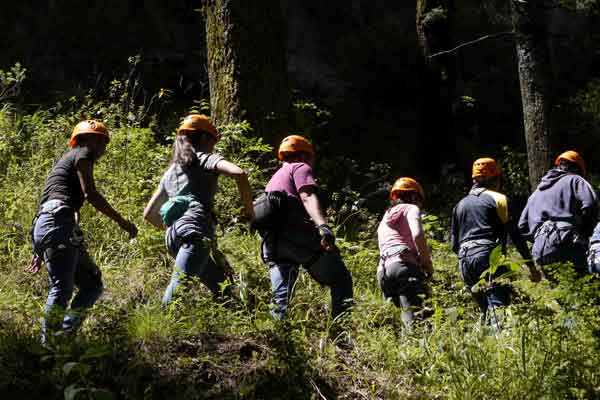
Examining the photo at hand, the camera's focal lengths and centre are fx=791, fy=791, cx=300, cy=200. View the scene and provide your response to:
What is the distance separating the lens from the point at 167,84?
590 inches

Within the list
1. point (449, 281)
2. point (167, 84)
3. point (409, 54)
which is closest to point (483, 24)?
point (409, 54)

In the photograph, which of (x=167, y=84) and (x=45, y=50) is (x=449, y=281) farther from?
(x=45, y=50)

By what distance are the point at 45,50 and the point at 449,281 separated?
10301 millimetres

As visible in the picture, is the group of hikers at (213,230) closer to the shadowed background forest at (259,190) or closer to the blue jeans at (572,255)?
the shadowed background forest at (259,190)

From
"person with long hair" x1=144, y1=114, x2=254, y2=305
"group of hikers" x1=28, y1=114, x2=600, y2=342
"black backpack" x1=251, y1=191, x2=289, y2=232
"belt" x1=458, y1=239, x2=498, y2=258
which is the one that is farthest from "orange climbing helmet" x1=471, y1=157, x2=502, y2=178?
"person with long hair" x1=144, y1=114, x2=254, y2=305

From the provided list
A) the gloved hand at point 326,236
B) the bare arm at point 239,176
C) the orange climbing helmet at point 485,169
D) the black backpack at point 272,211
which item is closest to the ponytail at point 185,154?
the bare arm at point 239,176

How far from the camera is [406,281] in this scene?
20.8ft

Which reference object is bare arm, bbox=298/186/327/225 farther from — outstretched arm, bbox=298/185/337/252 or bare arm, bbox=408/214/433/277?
bare arm, bbox=408/214/433/277

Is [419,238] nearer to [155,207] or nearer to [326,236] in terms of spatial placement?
[326,236]

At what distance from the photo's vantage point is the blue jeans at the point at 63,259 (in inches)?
216

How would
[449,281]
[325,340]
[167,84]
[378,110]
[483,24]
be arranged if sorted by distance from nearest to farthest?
1. [325,340]
2. [449,281]
3. [167,84]
4. [378,110]
5. [483,24]

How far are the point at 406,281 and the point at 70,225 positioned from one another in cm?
263

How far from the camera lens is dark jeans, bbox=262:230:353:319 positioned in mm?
5923

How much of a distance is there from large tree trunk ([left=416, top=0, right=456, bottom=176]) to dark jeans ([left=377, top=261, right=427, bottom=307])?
773 cm
